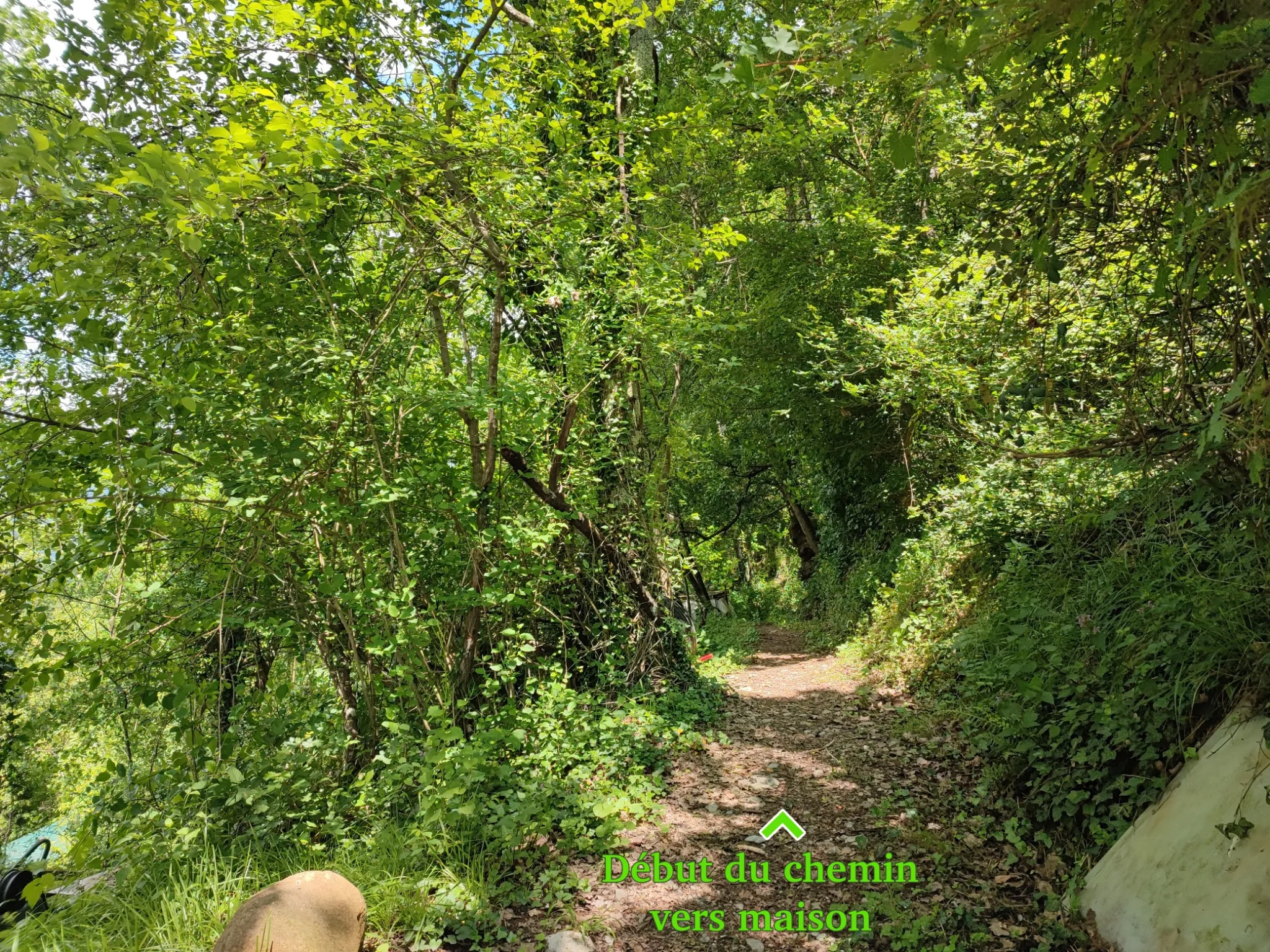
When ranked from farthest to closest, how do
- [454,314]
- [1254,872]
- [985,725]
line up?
1. [454,314]
2. [985,725]
3. [1254,872]

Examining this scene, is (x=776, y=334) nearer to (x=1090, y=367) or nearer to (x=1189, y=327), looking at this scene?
(x=1090, y=367)

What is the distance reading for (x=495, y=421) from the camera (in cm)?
474

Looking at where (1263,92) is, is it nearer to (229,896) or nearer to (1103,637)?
(1103,637)

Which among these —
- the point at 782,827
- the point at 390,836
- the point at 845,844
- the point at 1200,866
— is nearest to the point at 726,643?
the point at 782,827

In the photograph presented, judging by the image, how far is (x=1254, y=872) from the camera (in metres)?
2.38

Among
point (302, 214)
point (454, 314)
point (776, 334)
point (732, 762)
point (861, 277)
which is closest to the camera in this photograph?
point (302, 214)

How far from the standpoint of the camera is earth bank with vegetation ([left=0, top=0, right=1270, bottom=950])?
2371 millimetres

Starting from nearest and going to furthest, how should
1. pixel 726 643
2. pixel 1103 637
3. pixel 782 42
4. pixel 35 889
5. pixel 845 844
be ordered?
pixel 782 42, pixel 35 889, pixel 1103 637, pixel 845 844, pixel 726 643

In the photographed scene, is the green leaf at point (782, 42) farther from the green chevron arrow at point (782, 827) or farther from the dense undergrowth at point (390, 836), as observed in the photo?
the green chevron arrow at point (782, 827)

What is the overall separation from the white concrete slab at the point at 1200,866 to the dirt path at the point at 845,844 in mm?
295

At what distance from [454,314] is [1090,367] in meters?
4.22

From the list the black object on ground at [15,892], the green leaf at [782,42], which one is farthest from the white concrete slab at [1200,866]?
the black object on ground at [15,892]

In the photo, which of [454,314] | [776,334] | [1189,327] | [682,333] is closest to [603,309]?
[682,333]

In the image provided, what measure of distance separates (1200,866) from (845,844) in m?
1.91
